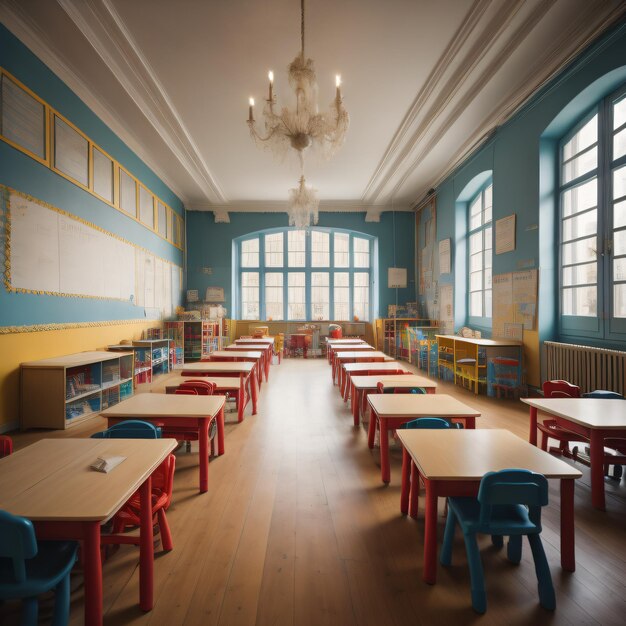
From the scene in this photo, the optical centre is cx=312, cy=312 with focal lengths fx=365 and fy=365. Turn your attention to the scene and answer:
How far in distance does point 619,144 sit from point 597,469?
4204 millimetres

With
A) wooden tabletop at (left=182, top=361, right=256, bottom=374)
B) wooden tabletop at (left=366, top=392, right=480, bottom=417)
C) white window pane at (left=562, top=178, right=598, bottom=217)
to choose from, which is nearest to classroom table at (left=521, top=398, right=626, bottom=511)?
wooden tabletop at (left=366, top=392, right=480, bottom=417)

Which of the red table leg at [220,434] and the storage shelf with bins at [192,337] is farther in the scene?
the storage shelf with bins at [192,337]

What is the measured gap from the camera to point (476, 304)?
8.27 meters

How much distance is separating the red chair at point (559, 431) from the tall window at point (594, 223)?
158cm

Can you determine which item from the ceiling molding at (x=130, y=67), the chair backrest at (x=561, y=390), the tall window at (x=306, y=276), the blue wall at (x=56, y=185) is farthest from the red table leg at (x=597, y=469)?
the tall window at (x=306, y=276)

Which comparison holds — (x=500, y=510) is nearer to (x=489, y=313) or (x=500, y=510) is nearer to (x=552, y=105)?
(x=552, y=105)

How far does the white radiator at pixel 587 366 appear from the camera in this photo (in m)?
4.17

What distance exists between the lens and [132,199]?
7465 mm

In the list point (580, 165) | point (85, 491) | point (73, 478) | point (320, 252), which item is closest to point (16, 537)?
point (85, 491)

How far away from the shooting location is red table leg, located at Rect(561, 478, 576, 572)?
181 centimetres

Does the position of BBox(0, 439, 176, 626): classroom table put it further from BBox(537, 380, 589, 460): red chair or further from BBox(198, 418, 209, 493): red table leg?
BBox(537, 380, 589, 460): red chair

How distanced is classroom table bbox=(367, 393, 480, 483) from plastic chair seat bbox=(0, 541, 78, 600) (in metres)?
1.95

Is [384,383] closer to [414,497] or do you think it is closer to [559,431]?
[414,497]

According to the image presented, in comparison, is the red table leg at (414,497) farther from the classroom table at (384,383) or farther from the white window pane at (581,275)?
the white window pane at (581,275)
